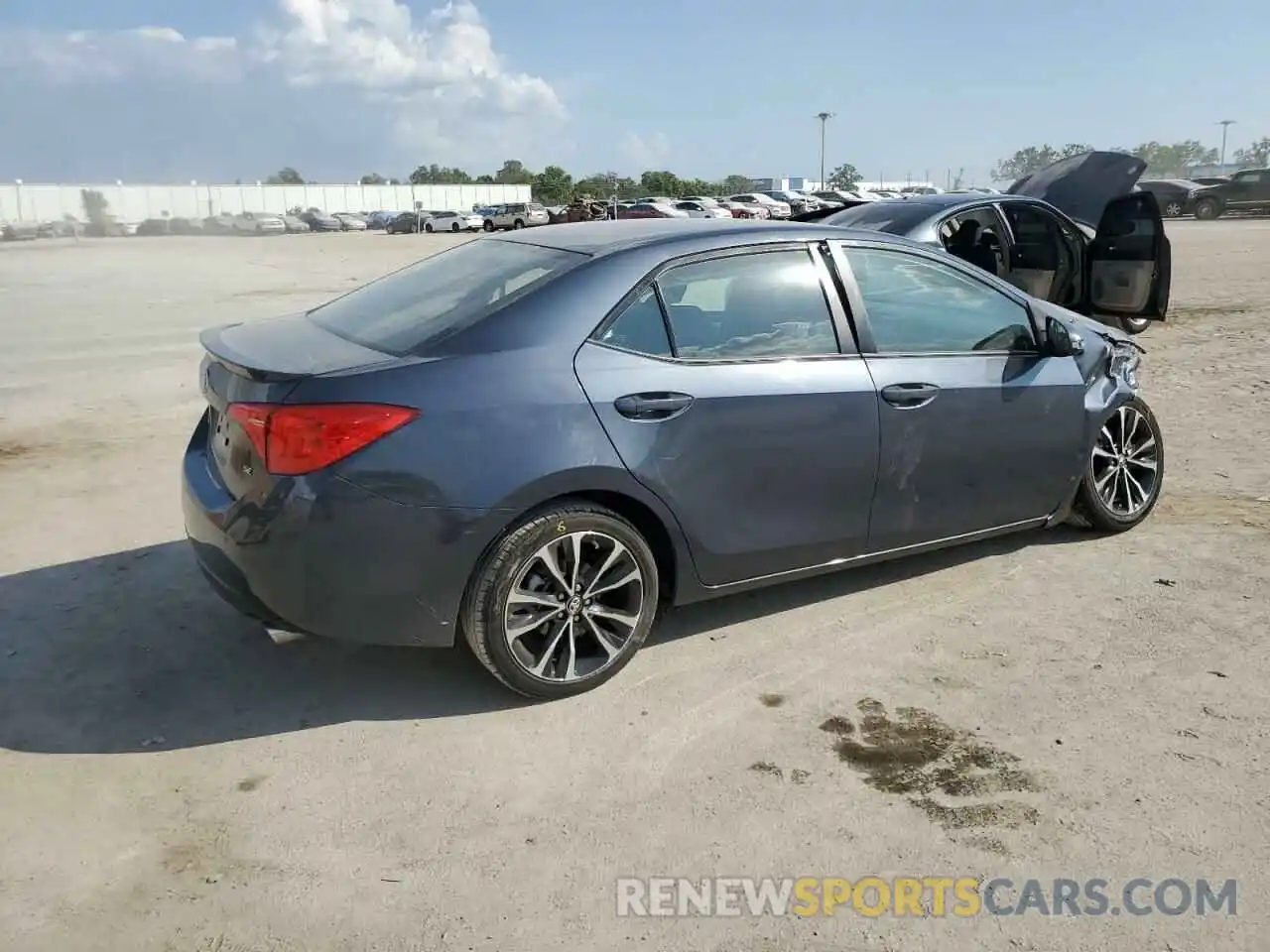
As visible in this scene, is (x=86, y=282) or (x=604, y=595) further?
(x=86, y=282)

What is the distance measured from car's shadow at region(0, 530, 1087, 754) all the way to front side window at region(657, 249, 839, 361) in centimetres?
118

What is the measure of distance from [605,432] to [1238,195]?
155ft

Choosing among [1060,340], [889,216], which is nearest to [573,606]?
[1060,340]

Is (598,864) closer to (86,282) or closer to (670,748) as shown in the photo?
(670,748)

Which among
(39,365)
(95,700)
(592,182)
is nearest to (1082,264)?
(95,700)

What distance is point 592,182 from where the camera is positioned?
95.8 m

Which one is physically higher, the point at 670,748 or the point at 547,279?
the point at 547,279

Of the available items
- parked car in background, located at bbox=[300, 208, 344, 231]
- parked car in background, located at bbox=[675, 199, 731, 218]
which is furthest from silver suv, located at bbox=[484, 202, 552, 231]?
parked car in background, located at bbox=[300, 208, 344, 231]

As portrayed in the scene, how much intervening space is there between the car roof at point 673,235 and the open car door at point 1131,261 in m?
5.23

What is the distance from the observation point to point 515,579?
3643 millimetres

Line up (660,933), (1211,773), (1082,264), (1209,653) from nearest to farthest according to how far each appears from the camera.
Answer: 1. (660,933)
2. (1211,773)
3. (1209,653)
4. (1082,264)

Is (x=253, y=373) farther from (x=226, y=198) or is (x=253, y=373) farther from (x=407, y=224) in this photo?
(x=226, y=198)

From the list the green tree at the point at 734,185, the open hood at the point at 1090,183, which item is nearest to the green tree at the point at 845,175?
the green tree at the point at 734,185

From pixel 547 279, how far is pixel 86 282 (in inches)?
782
